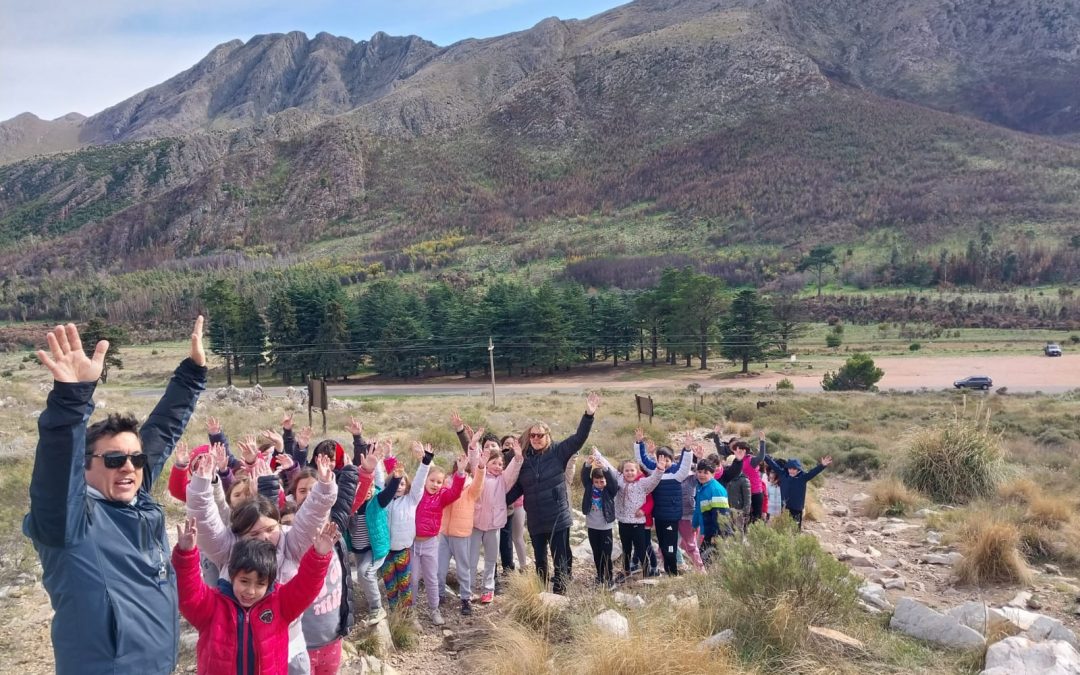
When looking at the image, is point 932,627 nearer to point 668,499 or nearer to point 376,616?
point 668,499

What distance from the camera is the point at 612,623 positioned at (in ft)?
14.2

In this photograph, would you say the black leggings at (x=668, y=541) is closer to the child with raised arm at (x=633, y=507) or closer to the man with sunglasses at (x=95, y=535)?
the child with raised arm at (x=633, y=507)

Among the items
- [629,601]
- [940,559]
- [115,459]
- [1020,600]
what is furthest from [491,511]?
[940,559]

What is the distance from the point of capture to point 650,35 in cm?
14738

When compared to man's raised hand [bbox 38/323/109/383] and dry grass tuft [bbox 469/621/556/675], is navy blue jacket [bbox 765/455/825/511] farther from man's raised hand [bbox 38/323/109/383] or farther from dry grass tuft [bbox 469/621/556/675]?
man's raised hand [bbox 38/323/109/383]

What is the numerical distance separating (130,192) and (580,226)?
344 feet

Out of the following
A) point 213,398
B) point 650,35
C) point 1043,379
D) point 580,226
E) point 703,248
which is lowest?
point 1043,379

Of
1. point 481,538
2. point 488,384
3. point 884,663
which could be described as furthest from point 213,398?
point 884,663

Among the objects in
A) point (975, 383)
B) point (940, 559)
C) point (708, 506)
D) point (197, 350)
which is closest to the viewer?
point (197, 350)

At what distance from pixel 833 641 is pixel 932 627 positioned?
2.81ft

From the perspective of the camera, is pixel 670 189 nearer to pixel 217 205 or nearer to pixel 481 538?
pixel 217 205

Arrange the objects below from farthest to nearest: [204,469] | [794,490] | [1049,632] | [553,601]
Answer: [794,490], [553,601], [1049,632], [204,469]

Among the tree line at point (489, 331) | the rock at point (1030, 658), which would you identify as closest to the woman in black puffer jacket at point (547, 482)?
the rock at point (1030, 658)

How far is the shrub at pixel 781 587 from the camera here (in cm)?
436
